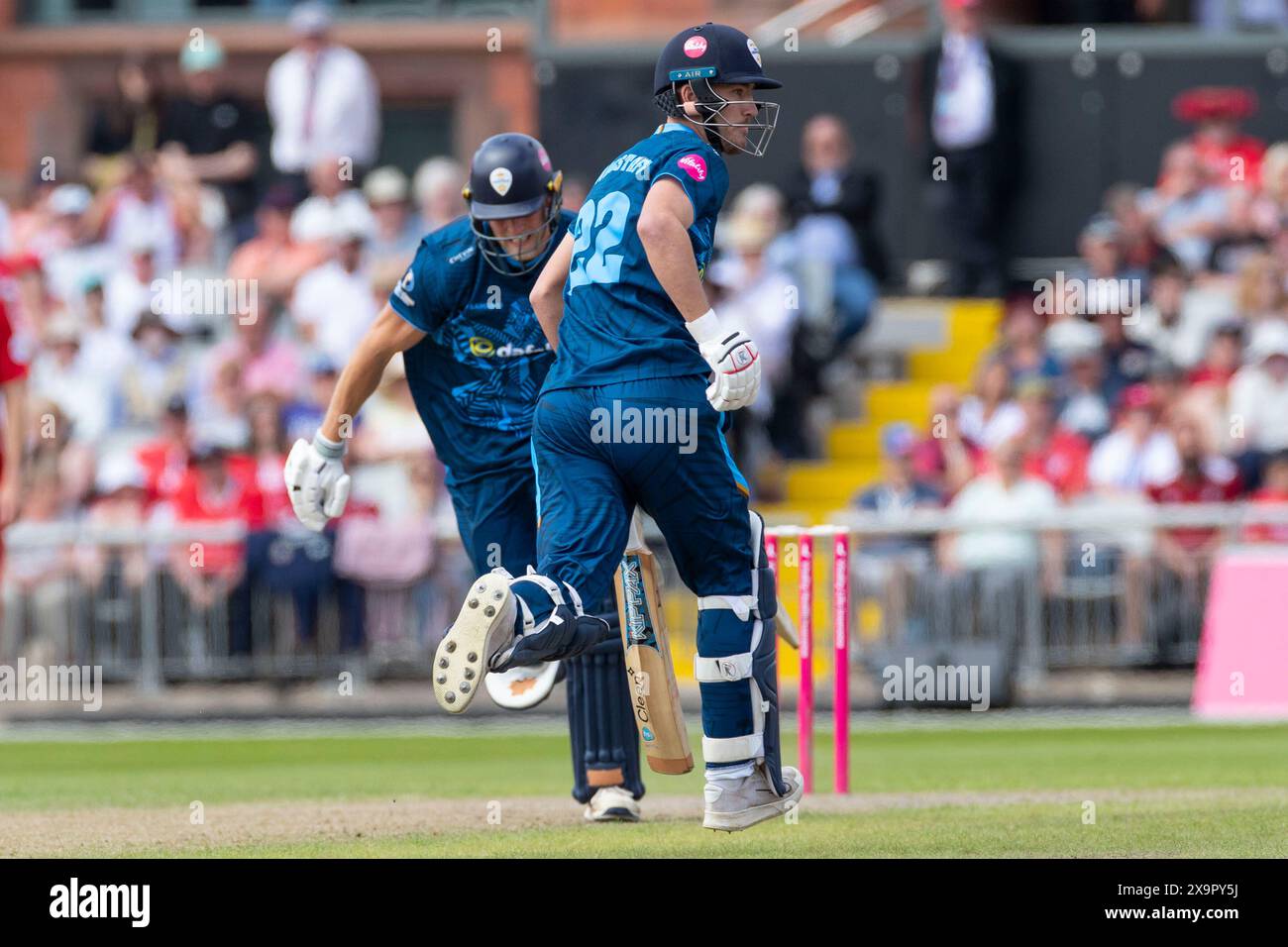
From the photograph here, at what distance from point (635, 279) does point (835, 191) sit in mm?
12156

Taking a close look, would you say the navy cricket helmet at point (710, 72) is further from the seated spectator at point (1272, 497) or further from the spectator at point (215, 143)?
the spectator at point (215, 143)

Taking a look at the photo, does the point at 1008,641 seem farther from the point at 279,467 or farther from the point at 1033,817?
the point at 1033,817

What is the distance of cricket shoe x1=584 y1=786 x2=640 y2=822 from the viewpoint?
1002 cm

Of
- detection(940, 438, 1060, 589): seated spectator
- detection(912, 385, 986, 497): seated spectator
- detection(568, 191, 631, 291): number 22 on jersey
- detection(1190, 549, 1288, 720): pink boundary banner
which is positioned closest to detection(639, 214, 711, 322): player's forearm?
detection(568, 191, 631, 291): number 22 on jersey

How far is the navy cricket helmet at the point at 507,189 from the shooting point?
9820 millimetres

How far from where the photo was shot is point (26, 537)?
1753 cm

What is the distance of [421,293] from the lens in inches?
394

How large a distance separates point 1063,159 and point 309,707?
8.77 metres

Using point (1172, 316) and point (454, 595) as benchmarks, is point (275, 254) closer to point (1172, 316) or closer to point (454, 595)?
point (454, 595)

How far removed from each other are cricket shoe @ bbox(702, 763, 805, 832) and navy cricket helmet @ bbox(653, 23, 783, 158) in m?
2.20

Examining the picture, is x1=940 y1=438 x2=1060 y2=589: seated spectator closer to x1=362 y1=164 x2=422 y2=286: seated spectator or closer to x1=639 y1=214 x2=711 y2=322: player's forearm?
x1=362 y1=164 x2=422 y2=286: seated spectator

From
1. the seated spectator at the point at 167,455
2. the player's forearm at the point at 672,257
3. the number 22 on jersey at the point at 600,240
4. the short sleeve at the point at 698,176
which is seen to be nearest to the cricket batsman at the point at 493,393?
the number 22 on jersey at the point at 600,240

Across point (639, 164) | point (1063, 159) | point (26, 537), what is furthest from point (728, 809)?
point (1063, 159)

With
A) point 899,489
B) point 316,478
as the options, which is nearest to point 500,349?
point 316,478
